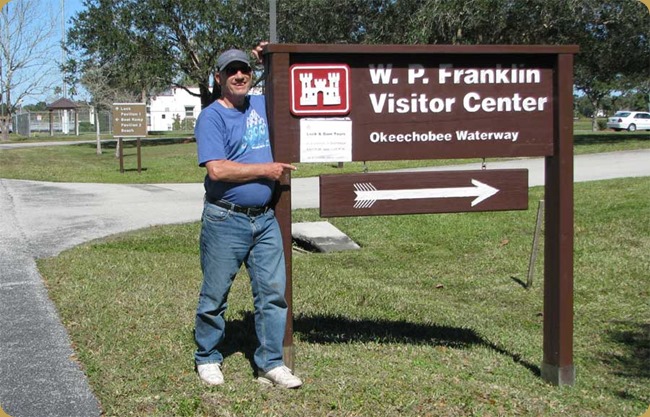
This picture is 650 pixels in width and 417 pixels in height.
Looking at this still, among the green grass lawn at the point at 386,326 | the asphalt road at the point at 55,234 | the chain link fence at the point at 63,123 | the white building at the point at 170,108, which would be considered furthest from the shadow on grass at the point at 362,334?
the white building at the point at 170,108

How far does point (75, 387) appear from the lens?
4152 mm

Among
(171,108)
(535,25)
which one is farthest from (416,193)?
(171,108)

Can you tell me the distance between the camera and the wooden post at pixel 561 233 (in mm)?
4539

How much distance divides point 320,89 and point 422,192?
846 mm

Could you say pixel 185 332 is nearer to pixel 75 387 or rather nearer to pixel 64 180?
pixel 75 387

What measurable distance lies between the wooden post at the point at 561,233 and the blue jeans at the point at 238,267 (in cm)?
164

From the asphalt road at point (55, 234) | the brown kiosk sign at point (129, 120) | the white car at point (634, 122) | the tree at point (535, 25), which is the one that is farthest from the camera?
the white car at point (634, 122)

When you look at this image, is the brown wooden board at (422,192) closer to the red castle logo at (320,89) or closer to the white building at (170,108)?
the red castle logo at (320,89)

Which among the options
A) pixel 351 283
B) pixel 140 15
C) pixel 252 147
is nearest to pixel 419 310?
pixel 351 283

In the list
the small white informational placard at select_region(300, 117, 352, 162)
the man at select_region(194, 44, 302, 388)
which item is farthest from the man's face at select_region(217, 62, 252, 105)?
the small white informational placard at select_region(300, 117, 352, 162)

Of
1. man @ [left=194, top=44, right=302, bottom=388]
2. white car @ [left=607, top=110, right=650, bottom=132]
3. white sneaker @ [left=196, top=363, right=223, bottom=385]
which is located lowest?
white sneaker @ [left=196, top=363, right=223, bottom=385]

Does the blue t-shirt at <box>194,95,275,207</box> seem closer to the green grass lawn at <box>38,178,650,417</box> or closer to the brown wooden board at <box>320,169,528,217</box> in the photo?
the brown wooden board at <box>320,169,528,217</box>

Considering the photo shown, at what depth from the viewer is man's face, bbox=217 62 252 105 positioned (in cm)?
408

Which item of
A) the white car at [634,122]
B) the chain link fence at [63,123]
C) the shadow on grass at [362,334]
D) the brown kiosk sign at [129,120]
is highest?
the chain link fence at [63,123]
